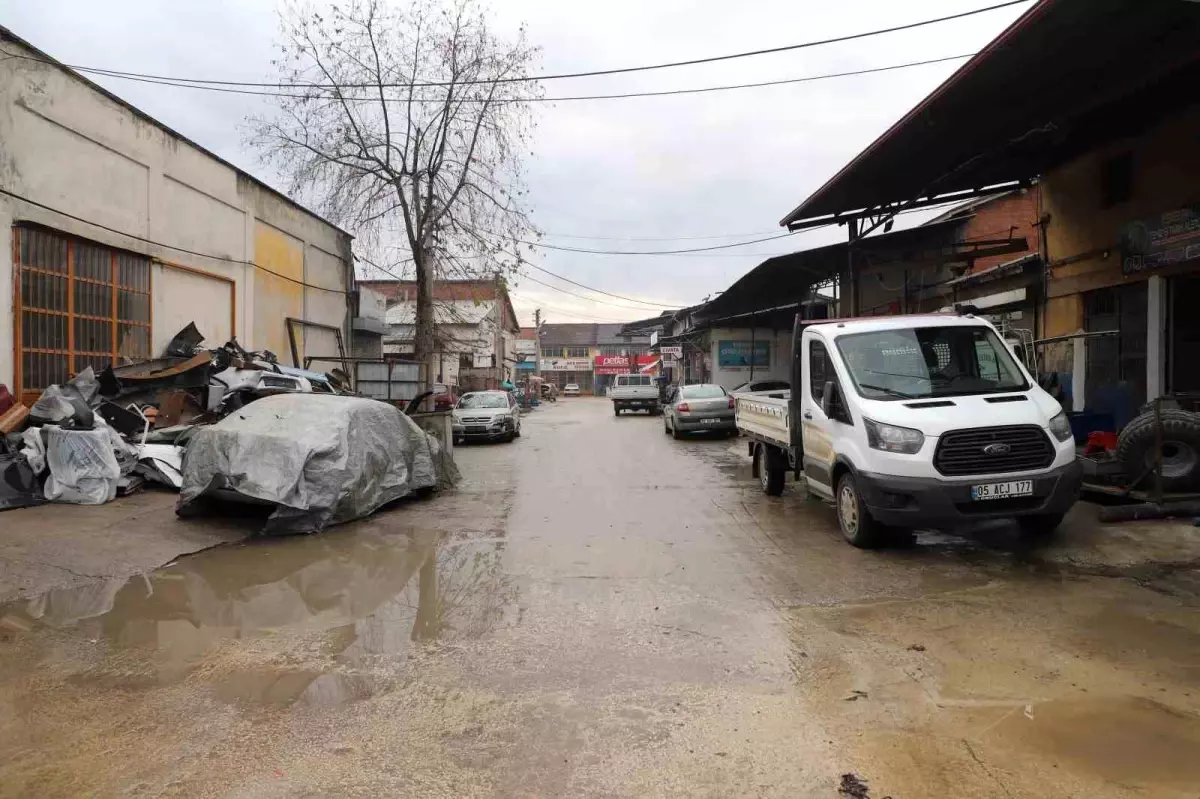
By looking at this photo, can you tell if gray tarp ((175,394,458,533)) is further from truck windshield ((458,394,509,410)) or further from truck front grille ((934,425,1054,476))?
truck windshield ((458,394,509,410))

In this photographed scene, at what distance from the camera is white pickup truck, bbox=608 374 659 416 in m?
36.0

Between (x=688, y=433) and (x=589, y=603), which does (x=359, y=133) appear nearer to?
(x=688, y=433)

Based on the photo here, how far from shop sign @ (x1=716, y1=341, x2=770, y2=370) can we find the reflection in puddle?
28913 millimetres

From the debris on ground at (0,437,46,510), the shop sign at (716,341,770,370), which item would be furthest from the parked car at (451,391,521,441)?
the shop sign at (716,341,770,370)

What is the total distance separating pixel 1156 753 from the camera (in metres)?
3.13

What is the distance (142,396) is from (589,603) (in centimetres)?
984

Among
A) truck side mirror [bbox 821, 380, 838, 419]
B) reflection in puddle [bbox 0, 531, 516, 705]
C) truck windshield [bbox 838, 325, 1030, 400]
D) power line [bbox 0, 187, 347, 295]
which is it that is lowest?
reflection in puddle [bbox 0, 531, 516, 705]

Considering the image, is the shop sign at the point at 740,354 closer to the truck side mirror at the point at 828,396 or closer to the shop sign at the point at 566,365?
the truck side mirror at the point at 828,396

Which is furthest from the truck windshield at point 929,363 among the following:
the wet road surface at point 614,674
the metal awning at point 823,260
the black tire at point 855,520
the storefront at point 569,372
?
the storefront at point 569,372

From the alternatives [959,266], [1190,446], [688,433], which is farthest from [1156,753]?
[688,433]

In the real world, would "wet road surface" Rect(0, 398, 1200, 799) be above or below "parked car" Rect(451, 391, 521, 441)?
below

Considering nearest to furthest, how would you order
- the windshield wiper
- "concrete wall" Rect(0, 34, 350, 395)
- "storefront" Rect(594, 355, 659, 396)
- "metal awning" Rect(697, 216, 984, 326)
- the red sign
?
the windshield wiper, "concrete wall" Rect(0, 34, 350, 395), "metal awning" Rect(697, 216, 984, 326), "storefront" Rect(594, 355, 659, 396), the red sign

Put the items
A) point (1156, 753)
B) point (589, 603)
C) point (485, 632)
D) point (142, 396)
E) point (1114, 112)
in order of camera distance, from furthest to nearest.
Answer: point (142, 396)
point (1114, 112)
point (589, 603)
point (485, 632)
point (1156, 753)

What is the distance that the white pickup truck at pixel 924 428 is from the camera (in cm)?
618
